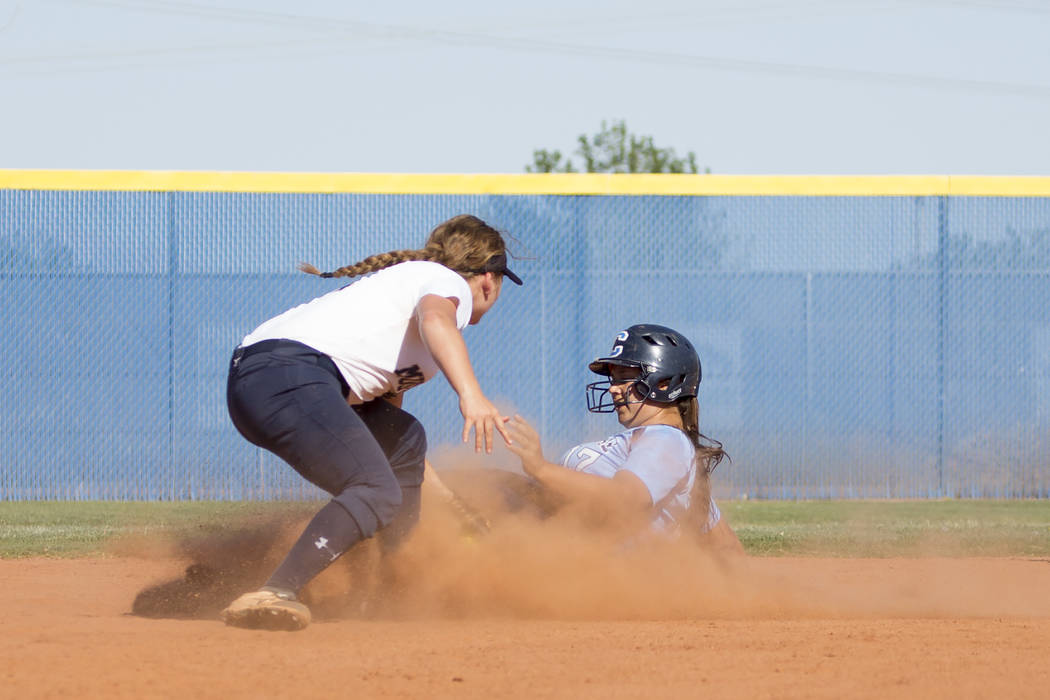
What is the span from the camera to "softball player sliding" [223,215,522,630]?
170 inches

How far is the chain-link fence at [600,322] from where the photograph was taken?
42.9 feet

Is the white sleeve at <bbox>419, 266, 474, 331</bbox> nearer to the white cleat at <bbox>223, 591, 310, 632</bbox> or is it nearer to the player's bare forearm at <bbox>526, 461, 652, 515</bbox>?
the player's bare forearm at <bbox>526, 461, 652, 515</bbox>

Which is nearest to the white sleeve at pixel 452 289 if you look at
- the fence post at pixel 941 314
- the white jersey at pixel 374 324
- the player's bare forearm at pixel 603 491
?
the white jersey at pixel 374 324

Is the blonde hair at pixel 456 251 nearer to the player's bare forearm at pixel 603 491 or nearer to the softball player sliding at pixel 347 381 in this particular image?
the softball player sliding at pixel 347 381

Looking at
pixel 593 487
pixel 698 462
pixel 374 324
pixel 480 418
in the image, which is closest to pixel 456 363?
pixel 480 418

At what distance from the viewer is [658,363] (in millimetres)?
5590

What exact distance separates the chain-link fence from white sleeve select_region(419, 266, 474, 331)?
8295mm

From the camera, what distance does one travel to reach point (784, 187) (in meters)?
13.3

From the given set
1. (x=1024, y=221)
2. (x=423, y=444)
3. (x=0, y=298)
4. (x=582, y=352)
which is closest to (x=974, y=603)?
(x=423, y=444)

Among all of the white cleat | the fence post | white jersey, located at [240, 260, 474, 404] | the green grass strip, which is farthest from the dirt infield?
the fence post

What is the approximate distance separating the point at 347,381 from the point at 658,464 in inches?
51.1

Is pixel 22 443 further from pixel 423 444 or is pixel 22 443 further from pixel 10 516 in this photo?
pixel 423 444

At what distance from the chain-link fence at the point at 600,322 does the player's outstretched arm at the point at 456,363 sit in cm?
852

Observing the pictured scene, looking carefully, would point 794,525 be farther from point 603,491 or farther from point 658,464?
point 603,491
